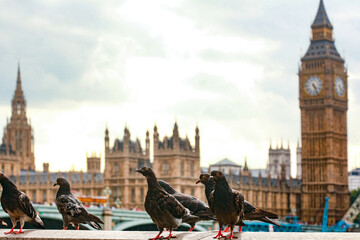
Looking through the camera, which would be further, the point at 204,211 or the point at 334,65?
the point at 334,65

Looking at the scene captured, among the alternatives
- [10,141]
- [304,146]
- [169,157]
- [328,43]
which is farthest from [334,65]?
[10,141]

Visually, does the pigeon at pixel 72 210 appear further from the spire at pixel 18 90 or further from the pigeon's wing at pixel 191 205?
the spire at pixel 18 90

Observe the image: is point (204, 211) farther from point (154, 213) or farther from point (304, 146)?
point (304, 146)

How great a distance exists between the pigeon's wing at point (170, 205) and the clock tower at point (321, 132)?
10801cm

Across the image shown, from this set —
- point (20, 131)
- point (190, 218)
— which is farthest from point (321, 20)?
point (190, 218)

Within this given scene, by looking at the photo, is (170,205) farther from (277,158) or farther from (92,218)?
(277,158)

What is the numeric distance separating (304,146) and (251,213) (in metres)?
108

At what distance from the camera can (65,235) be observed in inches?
633

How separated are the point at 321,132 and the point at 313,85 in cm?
613

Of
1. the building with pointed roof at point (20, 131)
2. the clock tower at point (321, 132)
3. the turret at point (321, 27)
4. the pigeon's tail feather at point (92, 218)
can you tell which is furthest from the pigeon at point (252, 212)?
the building with pointed roof at point (20, 131)

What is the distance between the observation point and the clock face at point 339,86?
126 metres

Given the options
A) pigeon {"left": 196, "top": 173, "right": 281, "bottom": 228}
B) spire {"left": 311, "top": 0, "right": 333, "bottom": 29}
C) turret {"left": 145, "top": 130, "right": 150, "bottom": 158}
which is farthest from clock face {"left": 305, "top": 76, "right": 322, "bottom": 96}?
pigeon {"left": 196, "top": 173, "right": 281, "bottom": 228}

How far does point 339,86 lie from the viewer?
126625mm

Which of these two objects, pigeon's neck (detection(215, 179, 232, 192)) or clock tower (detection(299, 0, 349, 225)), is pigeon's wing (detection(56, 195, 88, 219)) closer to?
pigeon's neck (detection(215, 179, 232, 192))
